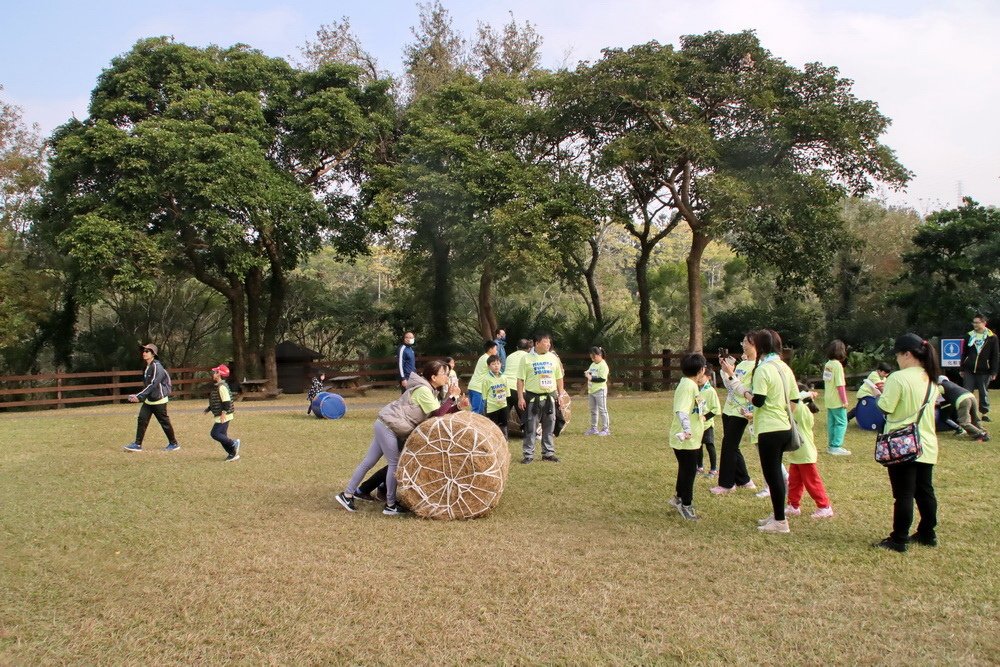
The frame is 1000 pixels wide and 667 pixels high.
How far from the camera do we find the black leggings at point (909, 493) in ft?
17.6

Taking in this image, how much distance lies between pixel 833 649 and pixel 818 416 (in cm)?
1107

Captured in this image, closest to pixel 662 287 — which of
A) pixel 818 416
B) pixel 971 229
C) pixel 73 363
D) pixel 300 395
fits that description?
pixel 971 229

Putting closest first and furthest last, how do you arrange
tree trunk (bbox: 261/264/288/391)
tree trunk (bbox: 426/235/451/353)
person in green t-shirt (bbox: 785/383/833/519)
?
person in green t-shirt (bbox: 785/383/833/519) < tree trunk (bbox: 261/264/288/391) < tree trunk (bbox: 426/235/451/353)

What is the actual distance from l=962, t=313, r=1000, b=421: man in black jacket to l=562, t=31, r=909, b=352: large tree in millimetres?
6784

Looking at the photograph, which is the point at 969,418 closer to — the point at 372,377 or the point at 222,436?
the point at 222,436

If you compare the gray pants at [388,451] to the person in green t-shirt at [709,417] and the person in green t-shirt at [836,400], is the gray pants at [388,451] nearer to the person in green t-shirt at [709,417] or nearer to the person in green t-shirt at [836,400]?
the person in green t-shirt at [709,417]

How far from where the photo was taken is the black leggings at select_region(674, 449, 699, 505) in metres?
6.61

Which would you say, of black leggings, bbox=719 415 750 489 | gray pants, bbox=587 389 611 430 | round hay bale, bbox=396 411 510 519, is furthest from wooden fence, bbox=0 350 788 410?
round hay bale, bbox=396 411 510 519

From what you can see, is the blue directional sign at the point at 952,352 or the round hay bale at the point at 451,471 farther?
the blue directional sign at the point at 952,352

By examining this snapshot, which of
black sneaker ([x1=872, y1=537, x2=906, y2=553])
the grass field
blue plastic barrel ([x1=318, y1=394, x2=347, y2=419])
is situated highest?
blue plastic barrel ([x1=318, y1=394, x2=347, y2=419])

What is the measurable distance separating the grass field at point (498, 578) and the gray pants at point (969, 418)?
2251 millimetres

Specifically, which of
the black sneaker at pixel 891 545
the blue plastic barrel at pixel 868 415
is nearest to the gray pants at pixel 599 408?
the blue plastic barrel at pixel 868 415

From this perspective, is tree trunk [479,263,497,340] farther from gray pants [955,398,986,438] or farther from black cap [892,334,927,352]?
black cap [892,334,927,352]

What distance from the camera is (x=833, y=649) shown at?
12.9 ft
